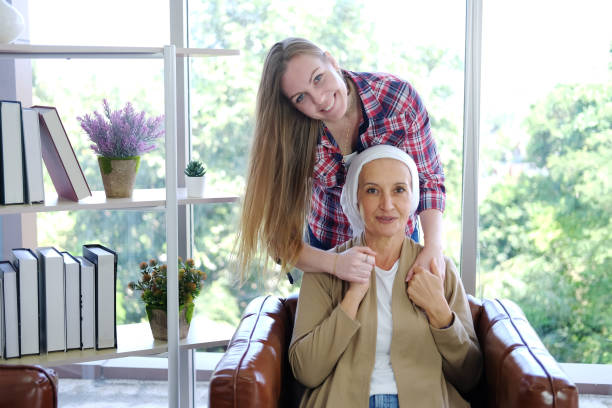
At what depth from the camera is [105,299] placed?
2230 millimetres

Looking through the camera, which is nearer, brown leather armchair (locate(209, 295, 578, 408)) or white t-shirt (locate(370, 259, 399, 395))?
brown leather armchair (locate(209, 295, 578, 408))

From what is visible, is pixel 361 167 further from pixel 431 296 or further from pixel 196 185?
pixel 196 185

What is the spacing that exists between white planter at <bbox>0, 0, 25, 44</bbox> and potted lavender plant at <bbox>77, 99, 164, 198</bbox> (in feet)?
1.04

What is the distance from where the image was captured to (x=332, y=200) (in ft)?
7.27

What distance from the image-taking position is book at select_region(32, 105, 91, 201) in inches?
81.4

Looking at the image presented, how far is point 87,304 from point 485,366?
51.6 inches

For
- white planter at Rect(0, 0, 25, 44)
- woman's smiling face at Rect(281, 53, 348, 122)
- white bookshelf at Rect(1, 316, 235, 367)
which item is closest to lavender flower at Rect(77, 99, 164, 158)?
white planter at Rect(0, 0, 25, 44)

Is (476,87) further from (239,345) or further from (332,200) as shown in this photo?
(239,345)

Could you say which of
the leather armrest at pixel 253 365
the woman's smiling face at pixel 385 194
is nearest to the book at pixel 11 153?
the leather armrest at pixel 253 365

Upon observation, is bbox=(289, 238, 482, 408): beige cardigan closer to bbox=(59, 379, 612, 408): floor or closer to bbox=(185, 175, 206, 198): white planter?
bbox=(185, 175, 206, 198): white planter

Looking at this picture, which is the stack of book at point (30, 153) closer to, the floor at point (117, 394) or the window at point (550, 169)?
the floor at point (117, 394)

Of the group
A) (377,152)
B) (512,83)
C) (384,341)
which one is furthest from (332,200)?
(512,83)

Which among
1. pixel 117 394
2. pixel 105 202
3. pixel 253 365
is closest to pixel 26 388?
pixel 253 365

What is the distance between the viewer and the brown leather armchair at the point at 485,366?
1.54 m
